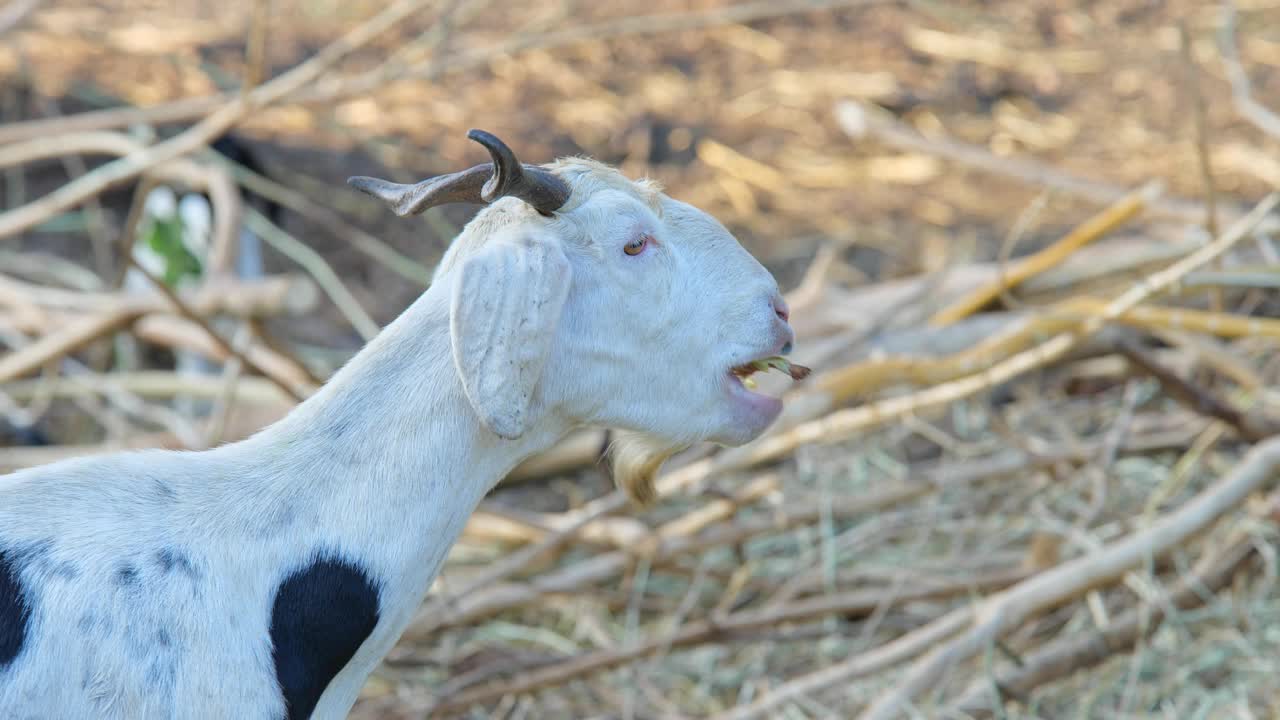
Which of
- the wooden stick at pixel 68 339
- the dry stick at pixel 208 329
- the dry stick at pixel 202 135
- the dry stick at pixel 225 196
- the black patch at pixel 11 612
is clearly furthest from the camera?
the dry stick at pixel 225 196

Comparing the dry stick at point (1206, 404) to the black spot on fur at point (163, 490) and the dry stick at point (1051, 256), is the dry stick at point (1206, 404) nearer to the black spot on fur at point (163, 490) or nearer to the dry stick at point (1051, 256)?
the dry stick at point (1051, 256)

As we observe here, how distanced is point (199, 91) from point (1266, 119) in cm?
527

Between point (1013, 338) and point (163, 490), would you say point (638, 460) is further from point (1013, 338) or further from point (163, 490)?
point (1013, 338)

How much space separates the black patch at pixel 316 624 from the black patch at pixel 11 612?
33cm

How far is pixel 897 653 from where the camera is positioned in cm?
345

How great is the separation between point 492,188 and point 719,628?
6.77ft

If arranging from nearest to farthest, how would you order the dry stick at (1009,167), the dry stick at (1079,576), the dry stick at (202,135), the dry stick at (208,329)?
1. the dry stick at (1079,576)
2. the dry stick at (208,329)
3. the dry stick at (202,135)
4. the dry stick at (1009,167)

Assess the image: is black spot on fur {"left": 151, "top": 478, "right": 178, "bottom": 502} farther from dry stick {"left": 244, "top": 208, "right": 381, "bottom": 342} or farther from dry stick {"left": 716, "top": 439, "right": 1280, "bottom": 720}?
dry stick {"left": 244, "top": 208, "right": 381, "bottom": 342}

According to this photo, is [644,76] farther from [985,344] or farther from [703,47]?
[985,344]

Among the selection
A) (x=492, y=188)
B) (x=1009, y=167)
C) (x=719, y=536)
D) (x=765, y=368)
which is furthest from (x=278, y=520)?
(x=1009, y=167)

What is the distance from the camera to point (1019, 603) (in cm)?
345

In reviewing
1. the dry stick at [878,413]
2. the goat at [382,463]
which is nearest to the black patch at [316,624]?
the goat at [382,463]

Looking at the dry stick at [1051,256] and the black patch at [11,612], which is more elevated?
the black patch at [11,612]

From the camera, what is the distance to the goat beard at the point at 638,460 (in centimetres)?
234
